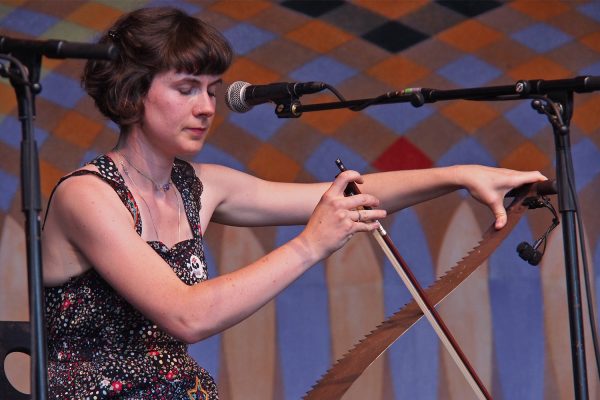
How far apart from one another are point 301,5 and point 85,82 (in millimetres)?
1295

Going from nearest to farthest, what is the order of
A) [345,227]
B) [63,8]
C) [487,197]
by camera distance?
1. [345,227]
2. [487,197]
3. [63,8]

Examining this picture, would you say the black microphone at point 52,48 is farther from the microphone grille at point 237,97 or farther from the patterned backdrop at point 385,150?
the patterned backdrop at point 385,150

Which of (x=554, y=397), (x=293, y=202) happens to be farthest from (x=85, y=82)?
(x=554, y=397)

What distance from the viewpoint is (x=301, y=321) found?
9.95 feet

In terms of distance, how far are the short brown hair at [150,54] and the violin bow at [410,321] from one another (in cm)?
36

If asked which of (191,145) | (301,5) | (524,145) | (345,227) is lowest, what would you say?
(345,227)

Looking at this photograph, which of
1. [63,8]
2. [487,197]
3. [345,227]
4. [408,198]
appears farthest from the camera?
[63,8]

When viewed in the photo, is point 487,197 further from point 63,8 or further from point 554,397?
point 63,8

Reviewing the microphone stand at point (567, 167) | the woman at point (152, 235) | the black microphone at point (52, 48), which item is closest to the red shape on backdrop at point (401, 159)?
the woman at point (152, 235)

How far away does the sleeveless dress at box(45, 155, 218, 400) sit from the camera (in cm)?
174

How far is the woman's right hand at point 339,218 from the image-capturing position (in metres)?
1.58

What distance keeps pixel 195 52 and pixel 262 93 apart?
0.14 m

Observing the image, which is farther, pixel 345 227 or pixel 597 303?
A: pixel 597 303

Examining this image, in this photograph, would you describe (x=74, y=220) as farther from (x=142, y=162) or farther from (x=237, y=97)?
(x=237, y=97)
